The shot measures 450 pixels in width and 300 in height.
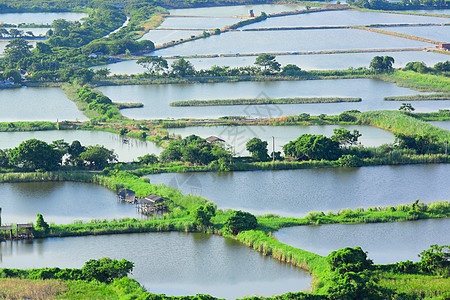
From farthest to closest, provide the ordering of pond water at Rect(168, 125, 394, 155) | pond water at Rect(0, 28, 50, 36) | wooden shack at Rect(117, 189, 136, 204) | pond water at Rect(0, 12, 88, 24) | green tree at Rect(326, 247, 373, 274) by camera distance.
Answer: pond water at Rect(0, 12, 88, 24)
pond water at Rect(0, 28, 50, 36)
pond water at Rect(168, 125, 394, 155)
wooden shack at Rect(117, 189, 136, 204)
green tree at Rect(326, 247, 373, 274)

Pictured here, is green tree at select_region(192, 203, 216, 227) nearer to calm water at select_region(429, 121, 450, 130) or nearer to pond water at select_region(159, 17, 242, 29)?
calm water at select_region(429, 121, 450, 130)

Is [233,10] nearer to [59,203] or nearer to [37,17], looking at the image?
[37,17]

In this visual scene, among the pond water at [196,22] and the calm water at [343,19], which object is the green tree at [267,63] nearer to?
the calm water at [343,19]

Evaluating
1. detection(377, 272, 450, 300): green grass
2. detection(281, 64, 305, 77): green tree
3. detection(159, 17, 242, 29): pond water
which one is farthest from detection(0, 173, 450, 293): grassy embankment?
detection(159, 17, 242, 29): pond water

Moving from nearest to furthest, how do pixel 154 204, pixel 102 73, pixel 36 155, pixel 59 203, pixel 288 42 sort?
1. pixel 154 204
2. pixel 59 203
3. pixel 36 155
4. pixel 102 73
5. pixel 288 42

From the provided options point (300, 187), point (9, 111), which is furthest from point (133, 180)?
point (9, 111)

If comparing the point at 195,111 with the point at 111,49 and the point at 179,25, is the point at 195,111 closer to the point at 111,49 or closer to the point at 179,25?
the point at 111,49

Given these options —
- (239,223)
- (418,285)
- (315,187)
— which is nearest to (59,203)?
(239,223)

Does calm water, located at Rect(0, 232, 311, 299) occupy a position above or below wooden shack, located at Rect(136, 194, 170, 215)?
below
